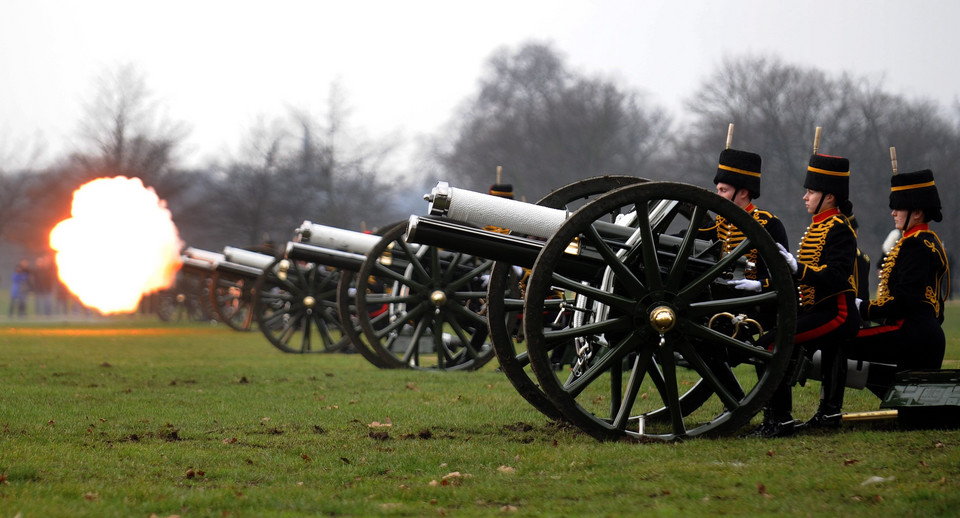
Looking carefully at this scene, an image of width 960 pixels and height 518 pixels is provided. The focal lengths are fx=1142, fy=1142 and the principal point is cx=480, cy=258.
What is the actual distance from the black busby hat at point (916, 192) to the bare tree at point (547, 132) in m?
28.6

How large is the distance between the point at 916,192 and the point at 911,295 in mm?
645

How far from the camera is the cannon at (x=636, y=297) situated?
19.4ft

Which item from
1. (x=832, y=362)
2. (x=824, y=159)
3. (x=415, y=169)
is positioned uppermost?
(x=415, y=169)

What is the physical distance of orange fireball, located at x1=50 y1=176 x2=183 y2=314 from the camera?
65.7 feet

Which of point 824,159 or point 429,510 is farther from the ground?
point 824,159

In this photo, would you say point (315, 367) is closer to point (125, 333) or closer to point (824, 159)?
point (824, 159)

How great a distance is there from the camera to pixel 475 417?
778 cm

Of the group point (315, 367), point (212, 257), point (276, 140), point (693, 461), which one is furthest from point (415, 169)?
point (693, 461)

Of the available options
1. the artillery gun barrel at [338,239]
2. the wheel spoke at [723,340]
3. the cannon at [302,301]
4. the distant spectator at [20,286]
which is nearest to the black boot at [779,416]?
the wheel spoke at [723,340]

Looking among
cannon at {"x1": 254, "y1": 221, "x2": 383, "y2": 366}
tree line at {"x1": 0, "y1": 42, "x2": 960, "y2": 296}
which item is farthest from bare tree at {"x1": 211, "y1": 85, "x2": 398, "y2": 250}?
cannon at {"x1": 254, "y1": 221, "x2": 383, "y2": 366}

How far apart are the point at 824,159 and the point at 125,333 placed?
18306 millimetres

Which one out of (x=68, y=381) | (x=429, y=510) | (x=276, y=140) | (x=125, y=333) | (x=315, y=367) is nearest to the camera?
(x=429, y=510)

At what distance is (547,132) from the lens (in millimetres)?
39438

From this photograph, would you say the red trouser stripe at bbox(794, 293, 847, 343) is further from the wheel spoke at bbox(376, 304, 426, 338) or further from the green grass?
the wheel spoke at bbox(376, 304, 426, 338)
